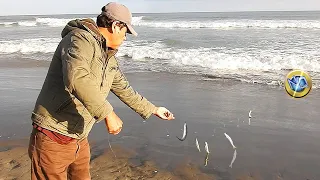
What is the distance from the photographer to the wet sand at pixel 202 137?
432 cm

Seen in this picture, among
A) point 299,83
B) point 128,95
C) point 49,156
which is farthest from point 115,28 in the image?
point 299,83

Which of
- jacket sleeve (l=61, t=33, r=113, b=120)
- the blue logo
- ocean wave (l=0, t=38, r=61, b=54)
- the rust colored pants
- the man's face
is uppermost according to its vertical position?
the man's face

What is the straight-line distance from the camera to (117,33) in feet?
7.48

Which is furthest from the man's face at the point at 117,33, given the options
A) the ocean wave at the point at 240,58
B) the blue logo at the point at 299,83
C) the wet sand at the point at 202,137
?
the ocean wave at the point at 240,58

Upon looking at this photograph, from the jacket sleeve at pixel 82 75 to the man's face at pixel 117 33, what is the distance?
25 cm

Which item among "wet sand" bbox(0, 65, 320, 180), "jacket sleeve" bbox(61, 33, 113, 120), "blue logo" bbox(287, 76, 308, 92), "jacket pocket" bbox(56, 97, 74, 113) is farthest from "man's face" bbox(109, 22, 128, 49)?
"blue logo" bbox(287, 76, 308, 92)

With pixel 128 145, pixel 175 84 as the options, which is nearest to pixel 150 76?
pixel 175 84

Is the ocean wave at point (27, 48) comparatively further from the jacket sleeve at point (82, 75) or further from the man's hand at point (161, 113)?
the jacket sleeve at point (82, 75)

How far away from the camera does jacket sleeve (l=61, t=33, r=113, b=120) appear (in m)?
1.91

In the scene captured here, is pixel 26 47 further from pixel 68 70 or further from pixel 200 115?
pixel 68 70

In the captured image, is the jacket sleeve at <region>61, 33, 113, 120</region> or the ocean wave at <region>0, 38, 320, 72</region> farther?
the ocean wave at <region>0, 38, 320, 72</region>

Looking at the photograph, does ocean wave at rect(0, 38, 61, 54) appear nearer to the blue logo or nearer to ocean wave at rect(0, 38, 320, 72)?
ocean wave at rect(0, 38, 320, 72)

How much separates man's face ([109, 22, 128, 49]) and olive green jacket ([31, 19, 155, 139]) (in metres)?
0.06

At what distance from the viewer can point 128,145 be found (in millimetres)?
5152
